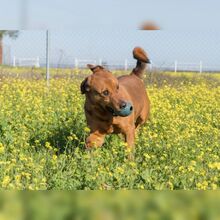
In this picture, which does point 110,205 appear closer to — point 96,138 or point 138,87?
point 96,138

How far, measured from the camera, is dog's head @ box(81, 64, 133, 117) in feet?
12.4

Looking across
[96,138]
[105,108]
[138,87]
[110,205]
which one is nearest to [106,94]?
[105,108]

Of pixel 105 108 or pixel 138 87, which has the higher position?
pixel 138 87

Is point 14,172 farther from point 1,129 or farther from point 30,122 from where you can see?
point 30,122

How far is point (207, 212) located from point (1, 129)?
4053mm

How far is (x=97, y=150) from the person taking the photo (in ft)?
11.5

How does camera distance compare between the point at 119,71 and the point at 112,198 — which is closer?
the point at 112,198

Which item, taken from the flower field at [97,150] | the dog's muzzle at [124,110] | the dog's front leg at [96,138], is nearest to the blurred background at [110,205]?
the flower field at [97,150]

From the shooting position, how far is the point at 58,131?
490cm

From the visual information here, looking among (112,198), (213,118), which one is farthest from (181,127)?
(112,198)

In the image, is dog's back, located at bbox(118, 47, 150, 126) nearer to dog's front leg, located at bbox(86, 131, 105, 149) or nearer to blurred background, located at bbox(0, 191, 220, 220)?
dog's front leg, located at bbox(86, 131, 105, 149)

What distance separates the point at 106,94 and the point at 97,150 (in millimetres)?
560

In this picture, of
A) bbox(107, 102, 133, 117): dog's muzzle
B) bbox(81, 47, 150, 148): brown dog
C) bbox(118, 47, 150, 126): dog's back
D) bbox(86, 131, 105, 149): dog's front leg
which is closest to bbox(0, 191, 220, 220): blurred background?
bbox(81, 47, 150, 148): brown dog

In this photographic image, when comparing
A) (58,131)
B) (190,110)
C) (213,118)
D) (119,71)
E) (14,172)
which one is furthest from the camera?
(119,71)
